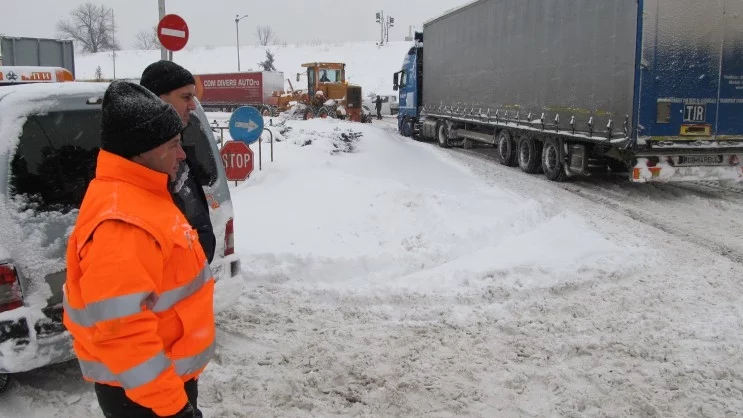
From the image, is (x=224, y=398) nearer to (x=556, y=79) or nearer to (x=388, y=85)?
(x=556, y=79)

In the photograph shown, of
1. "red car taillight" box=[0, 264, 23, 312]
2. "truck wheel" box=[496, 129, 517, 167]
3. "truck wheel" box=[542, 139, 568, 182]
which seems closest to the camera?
"red car taillight" box=[0, 264, 23, 312]

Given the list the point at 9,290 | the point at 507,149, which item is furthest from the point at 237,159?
the point at 507,149

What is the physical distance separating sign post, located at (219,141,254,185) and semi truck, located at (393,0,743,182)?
20.1 ft

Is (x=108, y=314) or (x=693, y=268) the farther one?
(x=693, y=268)

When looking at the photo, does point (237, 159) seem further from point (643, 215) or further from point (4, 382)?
point (643, 215)

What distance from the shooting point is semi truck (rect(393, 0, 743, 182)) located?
31.6 feet

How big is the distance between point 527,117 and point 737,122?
4.46 meters

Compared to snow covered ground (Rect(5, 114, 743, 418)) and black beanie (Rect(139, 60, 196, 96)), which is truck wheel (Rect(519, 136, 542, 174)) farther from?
black beanie (Rect(139, 60, 196, 96))

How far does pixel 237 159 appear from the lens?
29.7 feet

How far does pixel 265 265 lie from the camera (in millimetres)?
6355

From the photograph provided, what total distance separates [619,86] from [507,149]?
5.48m

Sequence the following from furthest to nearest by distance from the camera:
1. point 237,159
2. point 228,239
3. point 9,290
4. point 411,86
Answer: point 411,86, point 237,159, point 228,239, point 9,290

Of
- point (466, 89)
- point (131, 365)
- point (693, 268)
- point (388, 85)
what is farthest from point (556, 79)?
point (388, 85)

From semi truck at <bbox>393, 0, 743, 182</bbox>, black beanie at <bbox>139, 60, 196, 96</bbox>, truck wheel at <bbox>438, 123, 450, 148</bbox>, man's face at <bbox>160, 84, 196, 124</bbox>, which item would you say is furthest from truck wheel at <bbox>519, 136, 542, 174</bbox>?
black beanie at <bbox>139, 60, 196, 96</bbox>
